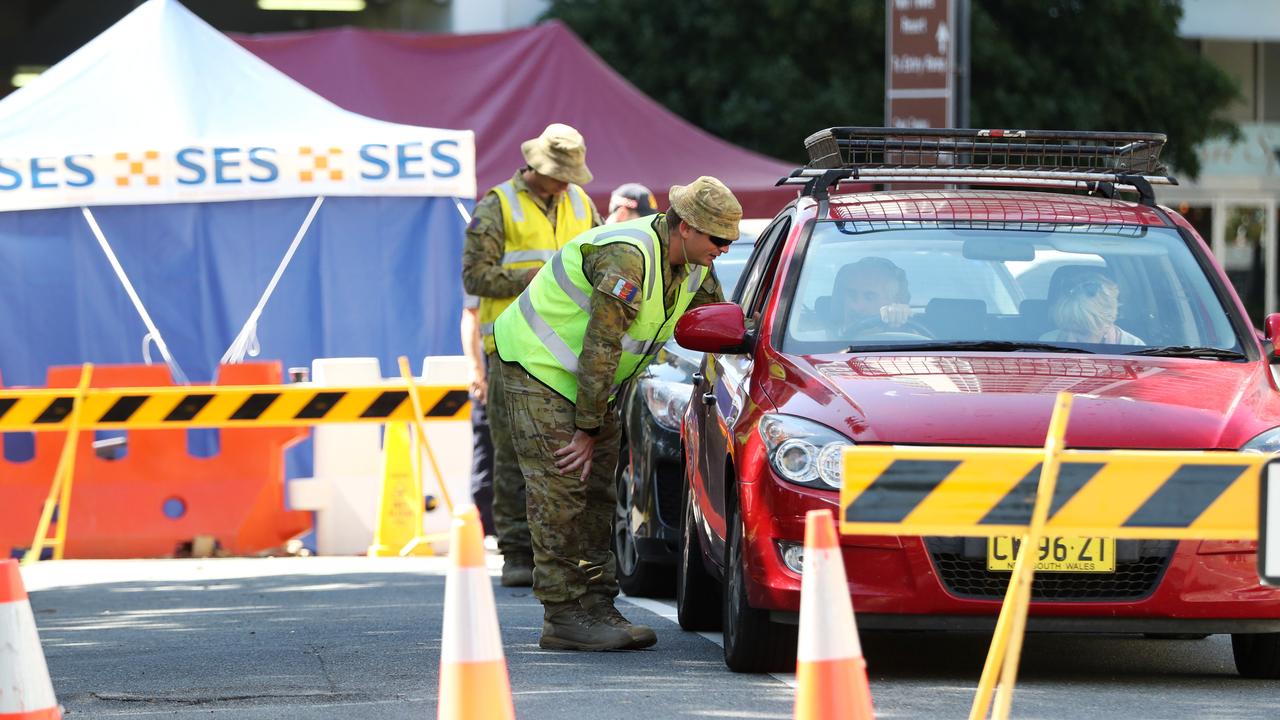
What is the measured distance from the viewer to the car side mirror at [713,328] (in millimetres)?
6953

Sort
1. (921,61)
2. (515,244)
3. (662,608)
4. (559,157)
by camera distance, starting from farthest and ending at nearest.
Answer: (921,61) < (515,244) < (559,157) < (662,608)

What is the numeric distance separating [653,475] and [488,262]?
142cm

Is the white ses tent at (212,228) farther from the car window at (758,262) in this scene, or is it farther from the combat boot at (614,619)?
the combat boot at (614,619)

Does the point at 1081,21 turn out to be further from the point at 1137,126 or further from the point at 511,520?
the point at 511,520

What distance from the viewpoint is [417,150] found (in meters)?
14.8

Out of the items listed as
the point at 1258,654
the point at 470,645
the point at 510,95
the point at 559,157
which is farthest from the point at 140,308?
the point at 470,645

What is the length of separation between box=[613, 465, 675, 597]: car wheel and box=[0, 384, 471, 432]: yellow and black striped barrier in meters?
2.65

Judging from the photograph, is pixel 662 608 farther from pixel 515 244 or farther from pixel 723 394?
pixel 723 394

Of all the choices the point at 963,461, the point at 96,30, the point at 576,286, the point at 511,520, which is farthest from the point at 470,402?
the point at 96,30

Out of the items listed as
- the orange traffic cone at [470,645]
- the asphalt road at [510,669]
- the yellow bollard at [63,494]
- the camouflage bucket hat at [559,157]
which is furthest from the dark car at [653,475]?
the orange traffic cone at [470,645]

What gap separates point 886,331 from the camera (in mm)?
7023

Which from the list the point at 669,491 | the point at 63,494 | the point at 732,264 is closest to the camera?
the point at 669,491

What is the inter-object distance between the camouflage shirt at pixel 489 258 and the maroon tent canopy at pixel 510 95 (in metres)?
9.28

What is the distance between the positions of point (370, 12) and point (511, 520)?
20.3 metres
